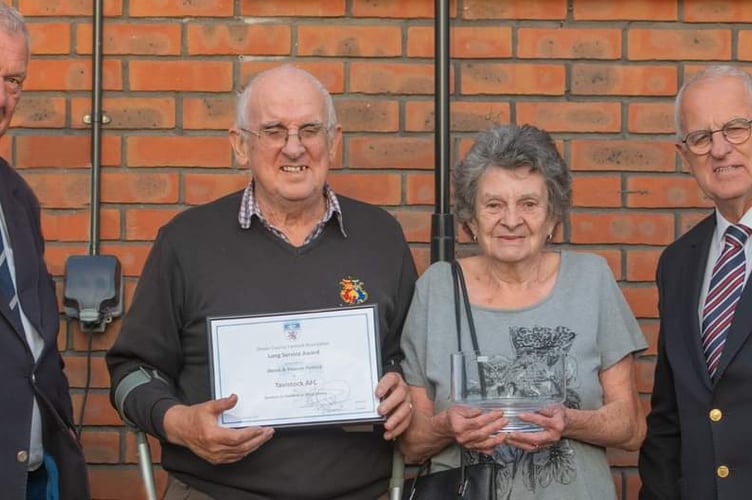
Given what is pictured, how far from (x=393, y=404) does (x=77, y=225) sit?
1.45m

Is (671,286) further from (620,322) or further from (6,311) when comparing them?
(6,311)

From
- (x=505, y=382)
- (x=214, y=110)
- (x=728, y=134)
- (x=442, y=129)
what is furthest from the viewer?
(x=214, y=110)

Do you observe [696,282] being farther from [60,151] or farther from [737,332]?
[60,151]

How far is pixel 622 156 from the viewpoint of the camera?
13.9ft

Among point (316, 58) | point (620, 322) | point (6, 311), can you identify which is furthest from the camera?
point (316, 58)

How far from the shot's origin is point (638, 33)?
424 cm

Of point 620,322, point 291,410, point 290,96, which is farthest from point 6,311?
point 620,322

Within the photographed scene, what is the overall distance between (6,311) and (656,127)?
223 centimetres

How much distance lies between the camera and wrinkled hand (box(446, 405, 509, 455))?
3.27m

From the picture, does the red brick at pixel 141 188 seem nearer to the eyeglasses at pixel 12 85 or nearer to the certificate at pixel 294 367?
the eyeglasses at pixel 12 85

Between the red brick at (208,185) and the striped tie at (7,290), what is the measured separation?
3.06 ft

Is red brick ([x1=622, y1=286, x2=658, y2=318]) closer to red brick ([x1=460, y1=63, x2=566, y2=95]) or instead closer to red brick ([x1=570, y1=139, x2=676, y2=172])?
red brick ([x1=570, y1=139, x2=676, y2=172])

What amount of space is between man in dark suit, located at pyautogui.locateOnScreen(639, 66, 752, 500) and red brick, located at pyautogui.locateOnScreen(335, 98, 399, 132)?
101 centimetres

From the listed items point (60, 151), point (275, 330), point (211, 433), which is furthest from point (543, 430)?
point (60, 151)
